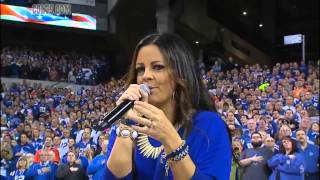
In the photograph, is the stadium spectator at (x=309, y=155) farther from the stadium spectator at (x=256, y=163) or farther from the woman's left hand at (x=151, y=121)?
the woman's left hand at (x=151, y=121)

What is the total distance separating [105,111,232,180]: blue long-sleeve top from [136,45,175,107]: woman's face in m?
0.13

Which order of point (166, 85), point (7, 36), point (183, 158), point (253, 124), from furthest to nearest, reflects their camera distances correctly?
point (7, 36) < point (253, 124) < point (166, 85) < point (183, 158)

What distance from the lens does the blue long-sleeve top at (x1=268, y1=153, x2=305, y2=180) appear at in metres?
Answer: 6.64

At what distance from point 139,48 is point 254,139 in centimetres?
528

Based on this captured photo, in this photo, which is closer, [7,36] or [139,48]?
[139,48]

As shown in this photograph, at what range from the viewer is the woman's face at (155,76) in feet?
5.97

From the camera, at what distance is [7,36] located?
25422mm

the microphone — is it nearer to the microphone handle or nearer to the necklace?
the microphone handle

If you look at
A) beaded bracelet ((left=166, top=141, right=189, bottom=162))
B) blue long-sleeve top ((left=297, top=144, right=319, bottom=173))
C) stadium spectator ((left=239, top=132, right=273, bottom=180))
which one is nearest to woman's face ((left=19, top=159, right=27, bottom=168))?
stadium spectator ((left=239, top=132, right=273, bottom=180))

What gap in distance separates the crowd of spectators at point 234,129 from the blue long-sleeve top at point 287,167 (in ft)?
0.04

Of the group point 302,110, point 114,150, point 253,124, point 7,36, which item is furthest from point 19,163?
point 7,36

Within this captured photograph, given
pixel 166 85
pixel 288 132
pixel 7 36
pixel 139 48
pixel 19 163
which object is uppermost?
pixel 7 36

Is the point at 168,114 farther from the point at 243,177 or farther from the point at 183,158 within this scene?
the point at 243,177

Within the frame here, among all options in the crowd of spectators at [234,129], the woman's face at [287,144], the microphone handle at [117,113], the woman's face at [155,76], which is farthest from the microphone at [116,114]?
the woman's face at [287,144]
